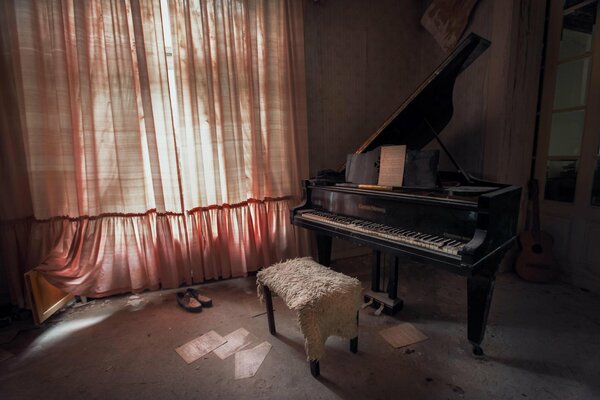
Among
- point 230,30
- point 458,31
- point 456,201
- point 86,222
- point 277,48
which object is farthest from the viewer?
point 458,31

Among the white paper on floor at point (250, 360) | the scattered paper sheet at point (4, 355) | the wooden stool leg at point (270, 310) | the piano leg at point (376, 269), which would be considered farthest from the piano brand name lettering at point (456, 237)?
the scattered paper sheet at point (4, 355)

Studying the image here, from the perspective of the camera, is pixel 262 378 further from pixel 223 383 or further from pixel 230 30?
pixel 230 30

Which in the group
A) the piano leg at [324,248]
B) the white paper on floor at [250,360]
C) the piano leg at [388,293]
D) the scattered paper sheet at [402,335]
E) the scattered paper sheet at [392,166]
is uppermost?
the scattered paper sheet at [392,166]

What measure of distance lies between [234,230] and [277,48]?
1.69 metres

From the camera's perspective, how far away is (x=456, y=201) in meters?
1.43

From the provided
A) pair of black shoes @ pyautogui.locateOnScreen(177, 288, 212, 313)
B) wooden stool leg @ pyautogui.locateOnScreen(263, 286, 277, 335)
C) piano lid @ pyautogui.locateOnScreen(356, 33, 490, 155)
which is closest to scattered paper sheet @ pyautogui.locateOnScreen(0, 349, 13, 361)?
pair of black shoes @ pyautogui.locateOnScreen(177, 288, 212, 313)

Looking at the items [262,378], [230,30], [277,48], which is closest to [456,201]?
[262,378]

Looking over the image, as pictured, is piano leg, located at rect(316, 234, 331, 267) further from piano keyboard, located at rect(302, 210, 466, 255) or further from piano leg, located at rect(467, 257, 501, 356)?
piano leg, located at rect(467, 257, 501, 356)

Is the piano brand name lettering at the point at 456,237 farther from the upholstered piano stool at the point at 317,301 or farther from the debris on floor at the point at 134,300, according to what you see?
the debris on floor at the point at 134,300

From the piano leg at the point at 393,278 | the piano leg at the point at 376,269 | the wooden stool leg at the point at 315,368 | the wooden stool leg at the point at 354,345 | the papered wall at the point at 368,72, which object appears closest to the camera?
the wooden stool leg at the point at 315,368

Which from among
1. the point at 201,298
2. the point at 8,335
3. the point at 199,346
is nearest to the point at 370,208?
the point at 199,346

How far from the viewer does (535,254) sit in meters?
2.40

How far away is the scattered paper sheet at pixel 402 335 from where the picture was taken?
5.63ft

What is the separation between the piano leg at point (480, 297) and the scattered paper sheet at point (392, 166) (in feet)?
2.11
